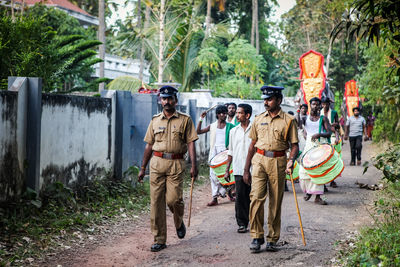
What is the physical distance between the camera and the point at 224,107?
389 inches

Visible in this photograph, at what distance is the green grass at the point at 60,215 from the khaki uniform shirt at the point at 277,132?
9.80ft

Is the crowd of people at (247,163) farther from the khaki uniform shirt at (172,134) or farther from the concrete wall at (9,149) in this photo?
the concrete wall at (9,149)

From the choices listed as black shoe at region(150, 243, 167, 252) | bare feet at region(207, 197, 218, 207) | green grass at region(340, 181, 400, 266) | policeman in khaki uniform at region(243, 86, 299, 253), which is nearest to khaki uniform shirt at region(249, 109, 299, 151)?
policeman in khaki uniform at region(243, 86, 299, 253)

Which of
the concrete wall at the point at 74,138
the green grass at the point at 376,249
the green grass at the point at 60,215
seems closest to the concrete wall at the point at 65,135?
the concrete wall at the point at 74,138

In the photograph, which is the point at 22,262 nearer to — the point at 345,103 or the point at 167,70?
the point at 167,70

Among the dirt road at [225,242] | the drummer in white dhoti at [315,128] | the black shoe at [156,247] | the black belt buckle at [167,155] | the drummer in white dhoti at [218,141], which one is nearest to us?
the dirt road at [225,242]

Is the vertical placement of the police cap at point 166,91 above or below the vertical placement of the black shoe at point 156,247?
above

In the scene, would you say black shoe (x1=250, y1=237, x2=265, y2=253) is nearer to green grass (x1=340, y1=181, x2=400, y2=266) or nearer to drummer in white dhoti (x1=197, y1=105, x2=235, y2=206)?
green grass (x1=340, y1=181, x2=400, y2=266)

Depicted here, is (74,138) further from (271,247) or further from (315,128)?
(315,128)

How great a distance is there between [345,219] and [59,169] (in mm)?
4891

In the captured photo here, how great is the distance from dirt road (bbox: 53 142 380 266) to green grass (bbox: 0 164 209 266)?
0.38 meters

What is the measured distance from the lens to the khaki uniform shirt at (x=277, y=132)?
20.6 ft

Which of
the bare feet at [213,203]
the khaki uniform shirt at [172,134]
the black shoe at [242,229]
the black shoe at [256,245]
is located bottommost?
the bare feet at [213,203]

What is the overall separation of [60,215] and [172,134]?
2328 millimetres
